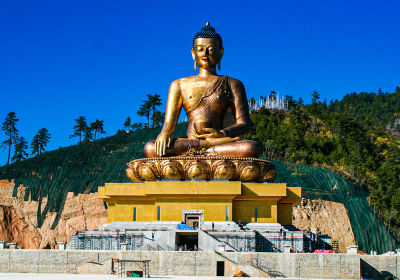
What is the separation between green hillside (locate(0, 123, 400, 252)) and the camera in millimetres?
32031

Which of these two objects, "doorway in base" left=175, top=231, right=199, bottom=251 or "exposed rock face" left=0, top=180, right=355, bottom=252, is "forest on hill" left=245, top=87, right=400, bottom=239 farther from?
"doorway in base" left=175, top=231, right=199, bottom=251

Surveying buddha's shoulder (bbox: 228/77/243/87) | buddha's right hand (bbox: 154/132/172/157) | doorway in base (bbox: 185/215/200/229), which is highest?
buddha's shoulder (bbox: 228/77/243/87)

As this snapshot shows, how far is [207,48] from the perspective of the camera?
67.4ft

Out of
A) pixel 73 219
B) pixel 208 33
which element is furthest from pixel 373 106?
pixel 208 33

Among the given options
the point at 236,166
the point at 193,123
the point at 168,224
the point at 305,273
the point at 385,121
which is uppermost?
the point at 385,121

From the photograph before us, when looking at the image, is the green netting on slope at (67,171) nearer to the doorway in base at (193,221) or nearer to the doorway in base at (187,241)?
the doorway in base at (193,221)

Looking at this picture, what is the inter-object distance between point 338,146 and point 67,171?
75.5 ft

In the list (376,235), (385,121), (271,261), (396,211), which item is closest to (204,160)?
(271,261)

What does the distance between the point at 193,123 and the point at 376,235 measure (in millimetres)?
16408

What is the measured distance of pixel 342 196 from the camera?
34656 millimetres

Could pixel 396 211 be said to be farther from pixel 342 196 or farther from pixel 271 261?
pixel 271 261

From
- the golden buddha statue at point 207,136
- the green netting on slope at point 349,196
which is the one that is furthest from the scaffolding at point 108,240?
the green netting on slope at point 349,196

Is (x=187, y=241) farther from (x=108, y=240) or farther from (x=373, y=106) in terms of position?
(x=373, y=106)

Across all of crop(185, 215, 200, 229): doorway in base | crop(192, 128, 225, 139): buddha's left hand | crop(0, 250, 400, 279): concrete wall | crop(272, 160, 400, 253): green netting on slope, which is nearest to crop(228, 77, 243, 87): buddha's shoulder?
crop(192, 128, 225, 139): buddha's left hand
